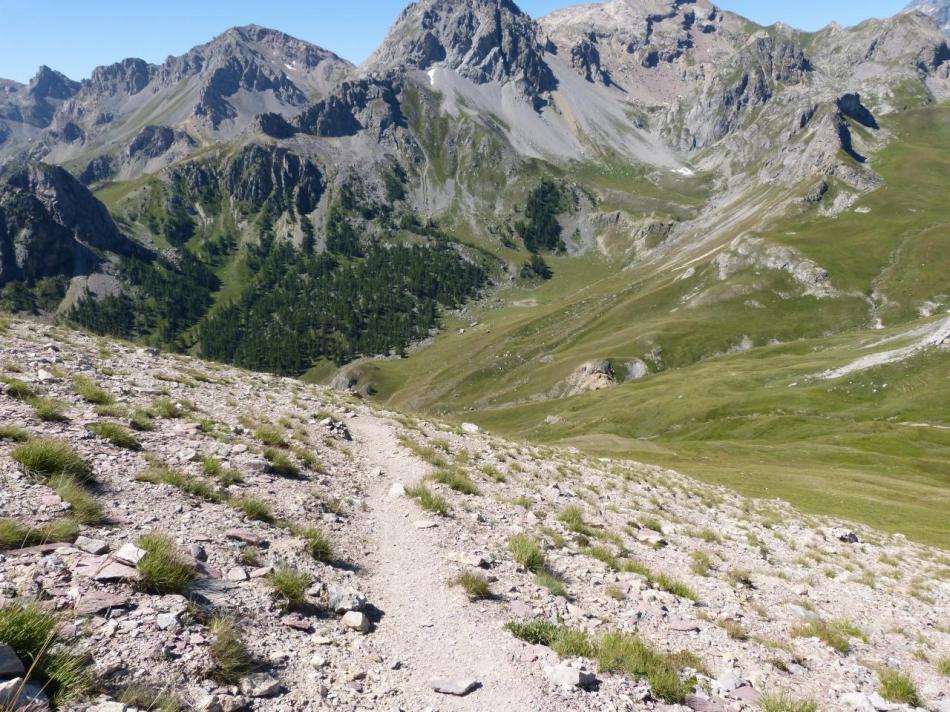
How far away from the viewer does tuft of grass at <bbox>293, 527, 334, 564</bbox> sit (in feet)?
40.1

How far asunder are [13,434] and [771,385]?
11095 cm

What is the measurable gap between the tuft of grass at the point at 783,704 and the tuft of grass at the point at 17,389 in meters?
21.0

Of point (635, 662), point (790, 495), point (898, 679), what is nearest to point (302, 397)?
point (635, 662)

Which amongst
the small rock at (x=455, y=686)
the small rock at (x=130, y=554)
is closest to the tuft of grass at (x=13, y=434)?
the small rock at (x=130, y=554)

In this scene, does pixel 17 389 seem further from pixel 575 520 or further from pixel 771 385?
pixel 771 385

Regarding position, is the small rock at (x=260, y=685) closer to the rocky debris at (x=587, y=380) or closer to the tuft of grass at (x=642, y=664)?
the tuft of grass at (x=642, y=664)

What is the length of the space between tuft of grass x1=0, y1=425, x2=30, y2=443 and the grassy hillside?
5070 cm

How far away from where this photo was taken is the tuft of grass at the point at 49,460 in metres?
11.5

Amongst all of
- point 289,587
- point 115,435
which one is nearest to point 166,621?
point 289,587

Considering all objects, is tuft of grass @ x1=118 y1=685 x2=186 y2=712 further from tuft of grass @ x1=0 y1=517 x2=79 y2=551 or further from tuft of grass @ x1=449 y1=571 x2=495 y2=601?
tuft of grass @ x1=449 y1=571 x2=495 y2=601

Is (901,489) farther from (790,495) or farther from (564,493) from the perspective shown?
(564,493)

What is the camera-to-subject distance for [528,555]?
14164mm

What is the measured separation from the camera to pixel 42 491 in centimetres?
1080

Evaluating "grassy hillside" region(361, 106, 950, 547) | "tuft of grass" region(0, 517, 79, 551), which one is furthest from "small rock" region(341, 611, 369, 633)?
"grassy hillside" region(361, 106, 950, 547)
